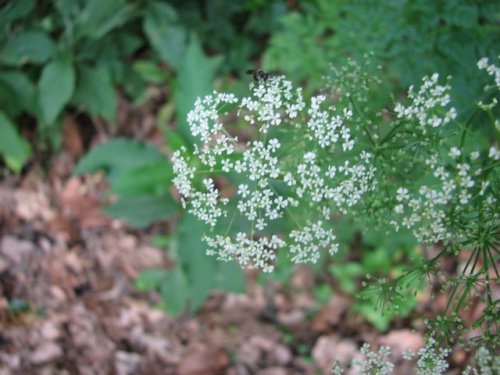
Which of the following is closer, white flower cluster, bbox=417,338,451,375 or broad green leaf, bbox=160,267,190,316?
white flower cluster, bbox=417,338,451,375

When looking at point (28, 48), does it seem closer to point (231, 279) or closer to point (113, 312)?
point (113, 312)

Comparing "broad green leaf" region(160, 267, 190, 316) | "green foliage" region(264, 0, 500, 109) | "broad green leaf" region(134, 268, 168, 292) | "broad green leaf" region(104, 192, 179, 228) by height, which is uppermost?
"green foliage" region(264, 0, 500, 109)

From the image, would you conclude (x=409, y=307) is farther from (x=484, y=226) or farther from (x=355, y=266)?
(x=484, y=226)

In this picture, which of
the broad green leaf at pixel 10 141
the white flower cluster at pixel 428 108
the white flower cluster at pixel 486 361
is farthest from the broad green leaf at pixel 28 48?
the white flower cluster at pixel 486 361

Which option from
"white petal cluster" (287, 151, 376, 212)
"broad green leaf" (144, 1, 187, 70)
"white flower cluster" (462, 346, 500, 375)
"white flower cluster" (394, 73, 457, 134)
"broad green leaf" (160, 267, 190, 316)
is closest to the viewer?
"white flower cluster" (462, 346, 500, 375)

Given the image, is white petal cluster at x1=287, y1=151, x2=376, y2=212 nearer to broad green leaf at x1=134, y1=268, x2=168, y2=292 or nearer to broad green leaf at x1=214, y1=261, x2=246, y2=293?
broad green leaf at x1=214, y1=261, x2=246, y2=293

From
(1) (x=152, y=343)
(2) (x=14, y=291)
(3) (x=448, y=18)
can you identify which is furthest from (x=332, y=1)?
(2) (x=14, y=291)

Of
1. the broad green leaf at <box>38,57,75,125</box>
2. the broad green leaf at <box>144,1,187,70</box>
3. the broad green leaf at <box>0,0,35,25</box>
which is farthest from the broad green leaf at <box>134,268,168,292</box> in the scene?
the broad green leaf at <box>0,0,35,25</box>

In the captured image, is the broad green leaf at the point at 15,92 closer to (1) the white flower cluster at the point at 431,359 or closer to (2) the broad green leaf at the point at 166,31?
(2) the broad green leaf at the point at 166,31
